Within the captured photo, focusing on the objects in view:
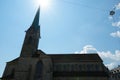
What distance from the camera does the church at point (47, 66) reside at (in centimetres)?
2638

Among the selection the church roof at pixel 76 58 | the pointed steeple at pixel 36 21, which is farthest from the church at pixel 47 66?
the pointed steeple at pixel 36 21

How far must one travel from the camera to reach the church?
26.4 m

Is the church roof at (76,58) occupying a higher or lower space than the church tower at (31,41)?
lower

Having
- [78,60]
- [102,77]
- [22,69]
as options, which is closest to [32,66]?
[22,69]

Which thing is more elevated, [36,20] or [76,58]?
[36,20]

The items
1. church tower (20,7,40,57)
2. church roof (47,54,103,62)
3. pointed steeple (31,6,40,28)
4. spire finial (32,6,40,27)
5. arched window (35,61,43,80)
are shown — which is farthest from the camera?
spire finial (32,6,40,27)

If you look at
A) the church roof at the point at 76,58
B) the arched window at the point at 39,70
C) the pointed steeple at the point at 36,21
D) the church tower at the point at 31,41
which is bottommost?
the arched window at the point at 39,70

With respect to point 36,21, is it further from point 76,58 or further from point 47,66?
point 76,58

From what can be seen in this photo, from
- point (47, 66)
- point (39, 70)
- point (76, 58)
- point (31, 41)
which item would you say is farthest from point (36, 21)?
point (76, 58)

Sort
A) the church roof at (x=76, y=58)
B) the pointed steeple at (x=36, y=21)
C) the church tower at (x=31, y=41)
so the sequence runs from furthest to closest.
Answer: the pointed steeple at (x=36, y=21) → the church roof at (x=76, y=58) → the church tower at (x=31, y=41)

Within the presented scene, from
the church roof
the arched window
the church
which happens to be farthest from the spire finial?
the arched window

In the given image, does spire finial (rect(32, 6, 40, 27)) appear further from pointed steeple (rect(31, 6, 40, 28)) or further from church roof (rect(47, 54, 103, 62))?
church roof (rect(47, 54, 103, 62))

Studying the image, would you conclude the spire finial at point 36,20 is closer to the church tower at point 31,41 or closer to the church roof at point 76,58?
the church tower at point 31,41

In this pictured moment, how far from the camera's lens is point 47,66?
27.2 meters
